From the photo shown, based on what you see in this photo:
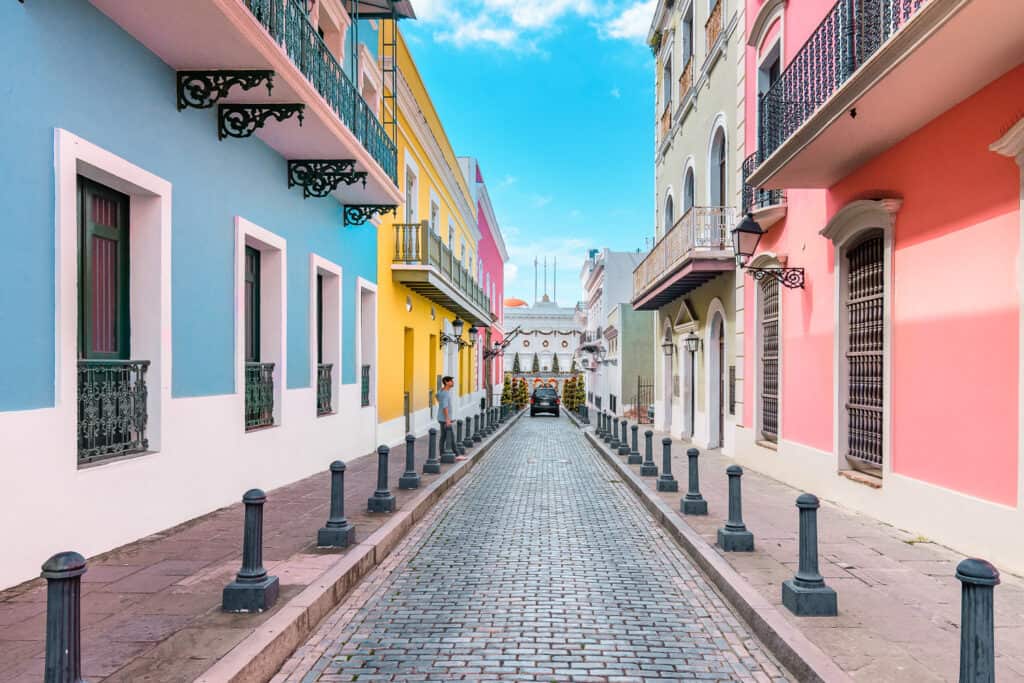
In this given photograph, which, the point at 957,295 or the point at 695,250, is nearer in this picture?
the point at 957,295

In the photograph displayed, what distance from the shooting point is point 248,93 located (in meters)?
7.73

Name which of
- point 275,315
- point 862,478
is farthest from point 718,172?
point 275,315

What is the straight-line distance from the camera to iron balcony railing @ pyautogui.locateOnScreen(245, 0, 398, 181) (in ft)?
25.6

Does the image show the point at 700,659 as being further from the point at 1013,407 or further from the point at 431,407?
the point at 431,407

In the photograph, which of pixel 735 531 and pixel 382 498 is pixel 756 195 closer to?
pixel 735 531

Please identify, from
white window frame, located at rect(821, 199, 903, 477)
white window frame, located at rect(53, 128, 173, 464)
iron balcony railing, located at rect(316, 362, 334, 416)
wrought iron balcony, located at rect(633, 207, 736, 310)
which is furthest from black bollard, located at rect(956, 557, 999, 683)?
wrought iron balcony, located at rect(633, 207, 736, 310)

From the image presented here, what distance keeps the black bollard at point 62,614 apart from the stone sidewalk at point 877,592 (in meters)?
3.61

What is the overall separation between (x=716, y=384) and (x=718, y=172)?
4635mm

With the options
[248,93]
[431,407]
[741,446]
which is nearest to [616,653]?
[248,93]

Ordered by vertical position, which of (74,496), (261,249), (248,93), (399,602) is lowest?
(399,602)

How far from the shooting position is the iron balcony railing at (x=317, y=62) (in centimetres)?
781

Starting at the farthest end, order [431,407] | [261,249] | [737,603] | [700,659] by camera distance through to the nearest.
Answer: [431,407] < [261,249] < [737,603] < [700,659]

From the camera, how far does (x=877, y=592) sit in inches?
201

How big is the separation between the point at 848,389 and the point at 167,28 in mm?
8428
